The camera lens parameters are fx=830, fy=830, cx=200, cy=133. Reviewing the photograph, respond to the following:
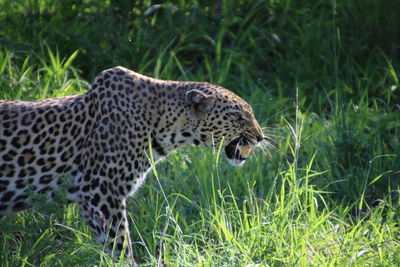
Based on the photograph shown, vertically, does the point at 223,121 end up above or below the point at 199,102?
below

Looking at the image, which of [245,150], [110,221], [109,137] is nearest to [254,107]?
[245,150]

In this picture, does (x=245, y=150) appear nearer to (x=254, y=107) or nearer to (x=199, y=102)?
(x=199, y=102)

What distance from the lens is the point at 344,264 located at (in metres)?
5.39

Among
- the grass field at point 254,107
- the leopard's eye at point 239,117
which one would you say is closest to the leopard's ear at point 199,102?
the leopard's eye at point 239,117

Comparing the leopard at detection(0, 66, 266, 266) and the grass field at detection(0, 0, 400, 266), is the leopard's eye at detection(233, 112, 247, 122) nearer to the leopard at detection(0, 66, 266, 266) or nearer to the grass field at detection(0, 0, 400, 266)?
the leopard at detection(0, 66, 266, 266)

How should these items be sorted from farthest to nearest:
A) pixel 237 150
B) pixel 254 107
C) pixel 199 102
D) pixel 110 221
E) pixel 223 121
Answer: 1. pixel 254 107
2. pixel 237 150
3. pixel 223 121
4. pixel 199 102
5. pixel 110 221

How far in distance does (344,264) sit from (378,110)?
3374mm

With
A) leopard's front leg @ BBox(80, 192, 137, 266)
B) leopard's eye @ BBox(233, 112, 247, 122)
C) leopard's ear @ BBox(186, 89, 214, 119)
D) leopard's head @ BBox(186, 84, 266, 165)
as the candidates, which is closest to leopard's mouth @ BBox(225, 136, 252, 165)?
leopard's head @ BBox(186, 84, 266, 165)

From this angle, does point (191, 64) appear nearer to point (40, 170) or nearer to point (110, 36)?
point (110, 36)

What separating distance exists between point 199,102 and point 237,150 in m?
0.53

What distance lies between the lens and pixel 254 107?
8.61m

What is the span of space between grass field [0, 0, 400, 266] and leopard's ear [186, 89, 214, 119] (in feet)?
1.10

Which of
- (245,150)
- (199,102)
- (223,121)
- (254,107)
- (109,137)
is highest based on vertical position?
(199,102)

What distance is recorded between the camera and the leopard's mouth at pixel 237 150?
653 centimetres
